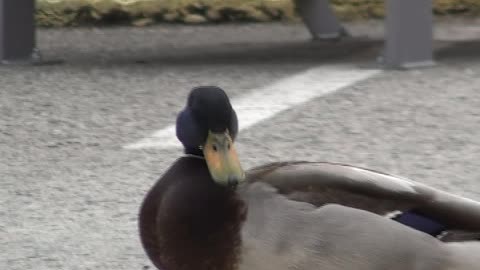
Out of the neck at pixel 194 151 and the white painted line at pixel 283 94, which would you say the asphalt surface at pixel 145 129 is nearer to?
the white painted line at pixel 283 94

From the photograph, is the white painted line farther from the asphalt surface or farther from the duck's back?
the duck's back

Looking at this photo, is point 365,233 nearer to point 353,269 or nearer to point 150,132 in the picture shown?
point 353,269

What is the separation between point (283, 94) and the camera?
4.53 metres

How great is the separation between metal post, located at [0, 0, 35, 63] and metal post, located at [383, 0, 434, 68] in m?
1.76

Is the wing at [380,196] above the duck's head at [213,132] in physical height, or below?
below

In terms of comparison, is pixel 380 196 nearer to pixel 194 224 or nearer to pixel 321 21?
pixel 194 224

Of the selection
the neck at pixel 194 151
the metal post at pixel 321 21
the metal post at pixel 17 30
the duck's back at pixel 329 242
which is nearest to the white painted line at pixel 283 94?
the metal post at pixel 321 21

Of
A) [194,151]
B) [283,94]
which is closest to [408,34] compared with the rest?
[283,94]

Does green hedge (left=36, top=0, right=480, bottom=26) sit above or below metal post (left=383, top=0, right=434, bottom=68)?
below

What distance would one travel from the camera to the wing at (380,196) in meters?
1.87

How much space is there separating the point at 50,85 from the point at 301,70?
1145 mm

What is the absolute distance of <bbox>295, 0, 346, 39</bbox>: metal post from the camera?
6.41 meters

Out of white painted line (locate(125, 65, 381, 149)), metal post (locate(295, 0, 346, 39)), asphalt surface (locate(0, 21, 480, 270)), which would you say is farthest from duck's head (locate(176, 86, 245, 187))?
metal post (locate(295, 0, 346, 39))

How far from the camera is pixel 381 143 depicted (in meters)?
3.56
